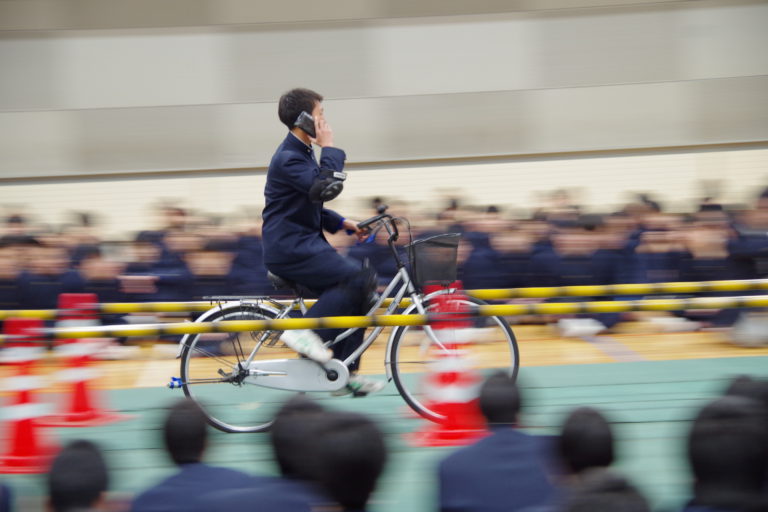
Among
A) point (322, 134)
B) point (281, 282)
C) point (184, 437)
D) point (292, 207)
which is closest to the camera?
point (184, 437)

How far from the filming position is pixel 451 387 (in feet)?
15.0

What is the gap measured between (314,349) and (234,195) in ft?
29.4

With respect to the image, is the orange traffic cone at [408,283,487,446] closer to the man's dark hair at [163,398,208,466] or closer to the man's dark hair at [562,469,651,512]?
the man's dark hair at [163,398,208,466]

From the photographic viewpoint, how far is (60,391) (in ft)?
21.5

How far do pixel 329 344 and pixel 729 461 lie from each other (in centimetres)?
287

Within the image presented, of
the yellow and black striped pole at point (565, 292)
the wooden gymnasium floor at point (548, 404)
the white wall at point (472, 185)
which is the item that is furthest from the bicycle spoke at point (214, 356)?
the white wall at point (472, 185)

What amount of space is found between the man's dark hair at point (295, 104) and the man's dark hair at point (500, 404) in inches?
91.8

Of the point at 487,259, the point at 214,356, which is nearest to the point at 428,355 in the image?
the point at 214,356

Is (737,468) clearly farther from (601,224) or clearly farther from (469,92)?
(469,92)

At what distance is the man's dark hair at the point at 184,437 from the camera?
2445 millimetres

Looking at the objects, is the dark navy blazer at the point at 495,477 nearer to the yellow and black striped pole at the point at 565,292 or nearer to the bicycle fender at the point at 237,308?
the yellow and black striped pole at the point at 565,292

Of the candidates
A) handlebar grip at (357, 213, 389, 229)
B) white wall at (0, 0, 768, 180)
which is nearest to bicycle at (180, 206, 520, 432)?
handlebar grip at (357, 213, 389, 229)

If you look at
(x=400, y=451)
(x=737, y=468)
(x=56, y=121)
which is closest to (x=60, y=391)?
(x=400, y=451)

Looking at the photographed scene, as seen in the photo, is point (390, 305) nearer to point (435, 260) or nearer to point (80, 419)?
point (435, 260)
